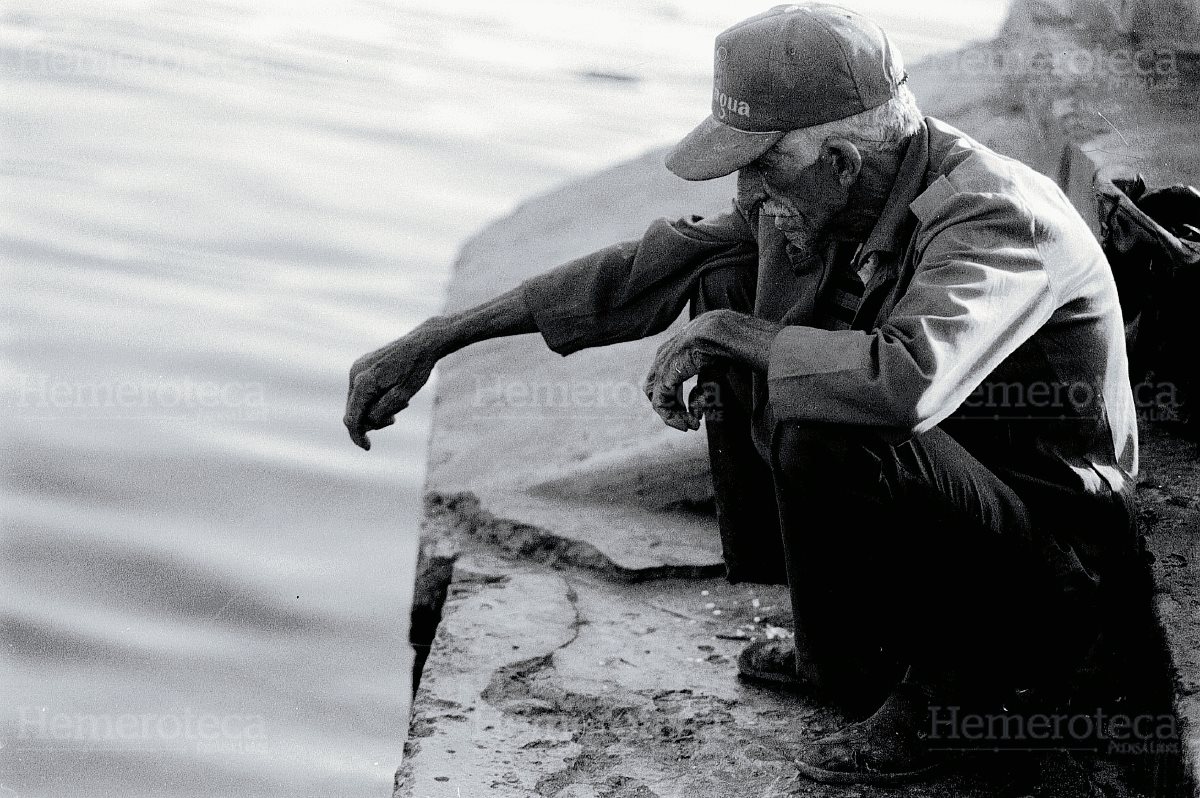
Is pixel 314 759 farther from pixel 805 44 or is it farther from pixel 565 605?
pixel 805 44

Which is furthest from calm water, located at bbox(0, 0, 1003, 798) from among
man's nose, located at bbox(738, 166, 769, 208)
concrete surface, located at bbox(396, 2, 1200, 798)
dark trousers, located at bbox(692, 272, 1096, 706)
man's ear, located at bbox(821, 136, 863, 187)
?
man's ear, located at bbox(821, 136, 863, 187)

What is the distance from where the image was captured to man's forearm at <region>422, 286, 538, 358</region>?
2699 mm

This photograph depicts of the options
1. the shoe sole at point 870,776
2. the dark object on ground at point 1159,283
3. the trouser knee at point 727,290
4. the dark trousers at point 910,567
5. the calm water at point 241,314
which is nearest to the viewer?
the dark trousers at point 910,567

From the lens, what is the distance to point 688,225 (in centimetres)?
270

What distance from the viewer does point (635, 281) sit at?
107 inches

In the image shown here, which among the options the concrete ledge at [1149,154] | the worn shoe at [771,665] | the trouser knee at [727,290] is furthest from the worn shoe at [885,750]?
the trouser knee at [727,290]

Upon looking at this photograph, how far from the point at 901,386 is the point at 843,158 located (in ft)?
1.43

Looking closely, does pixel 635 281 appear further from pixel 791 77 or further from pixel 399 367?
pixel 791 77

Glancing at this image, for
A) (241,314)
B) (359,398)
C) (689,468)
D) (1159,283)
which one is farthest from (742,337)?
(241,314)

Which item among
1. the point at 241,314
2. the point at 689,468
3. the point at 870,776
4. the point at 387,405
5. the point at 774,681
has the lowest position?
the point at 870,776

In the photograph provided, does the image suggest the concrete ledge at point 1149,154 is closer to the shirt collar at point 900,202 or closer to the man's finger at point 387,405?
the shirt collar at point 900,202

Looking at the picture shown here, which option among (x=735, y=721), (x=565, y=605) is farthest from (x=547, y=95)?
(x=735, y=721)

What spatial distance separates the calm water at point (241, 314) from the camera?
10.1 feet

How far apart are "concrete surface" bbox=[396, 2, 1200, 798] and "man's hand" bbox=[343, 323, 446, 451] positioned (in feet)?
1.57
